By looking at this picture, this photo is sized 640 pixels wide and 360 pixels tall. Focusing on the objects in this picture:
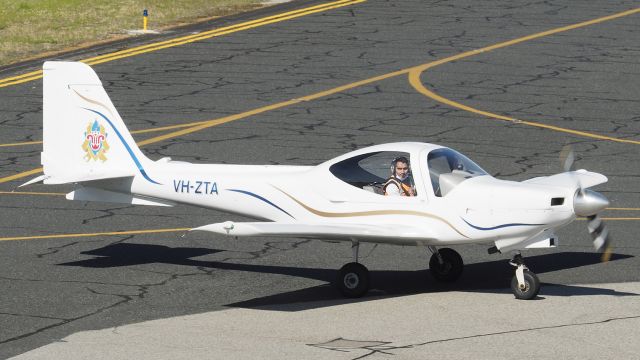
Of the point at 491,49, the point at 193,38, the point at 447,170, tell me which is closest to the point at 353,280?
the point at 447,170

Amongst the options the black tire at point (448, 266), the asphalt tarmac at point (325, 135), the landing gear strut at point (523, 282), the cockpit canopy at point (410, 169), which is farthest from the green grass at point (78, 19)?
the landing gear strut at point (523, 282)

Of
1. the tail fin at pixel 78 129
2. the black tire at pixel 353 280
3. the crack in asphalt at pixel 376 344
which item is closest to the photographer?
the crack in asphalt at pixel 376 344

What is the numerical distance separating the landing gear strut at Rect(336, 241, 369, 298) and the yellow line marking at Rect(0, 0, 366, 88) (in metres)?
18.0

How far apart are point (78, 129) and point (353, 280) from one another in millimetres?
4870

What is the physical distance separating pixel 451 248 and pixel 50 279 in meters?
5.69

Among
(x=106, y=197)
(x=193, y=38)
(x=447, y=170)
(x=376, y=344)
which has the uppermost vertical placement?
(x=193, y=38)

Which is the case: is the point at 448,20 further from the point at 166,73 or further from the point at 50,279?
Answer: the point at 50,279

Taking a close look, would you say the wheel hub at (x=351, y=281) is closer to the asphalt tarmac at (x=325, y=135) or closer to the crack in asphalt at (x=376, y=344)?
the asphalt tarmac at (x=325, y=135)

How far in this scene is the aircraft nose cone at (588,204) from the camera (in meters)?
A: 15.9

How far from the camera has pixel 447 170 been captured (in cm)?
1695

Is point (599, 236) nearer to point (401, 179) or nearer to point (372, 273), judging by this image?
point (401, 179)

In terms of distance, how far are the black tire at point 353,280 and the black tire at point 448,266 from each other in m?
1.24

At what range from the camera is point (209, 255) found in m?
19.3

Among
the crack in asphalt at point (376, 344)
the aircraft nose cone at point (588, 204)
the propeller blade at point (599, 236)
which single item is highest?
the aircraft nose cone at point (588, 204)
